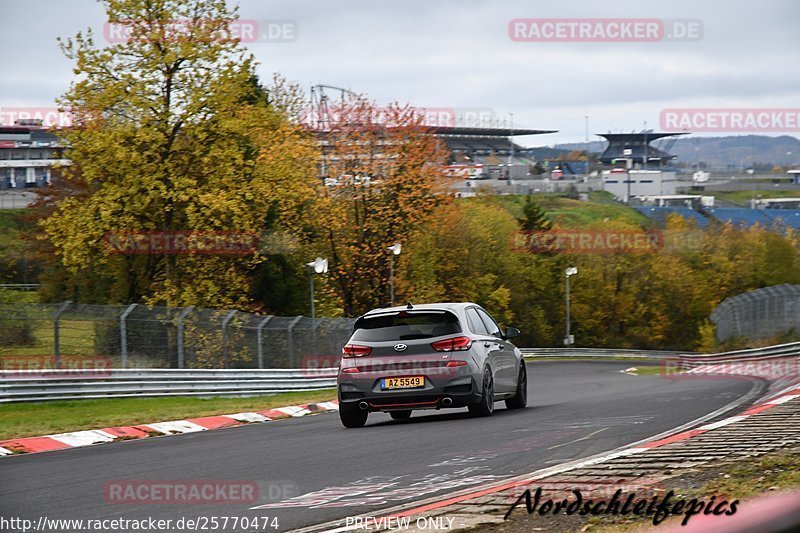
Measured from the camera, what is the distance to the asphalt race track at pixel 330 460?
24.6 feet

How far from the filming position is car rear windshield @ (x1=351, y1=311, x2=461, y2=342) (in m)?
14.4

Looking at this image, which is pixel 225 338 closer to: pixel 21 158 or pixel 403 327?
pixel 403 327

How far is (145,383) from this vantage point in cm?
2353

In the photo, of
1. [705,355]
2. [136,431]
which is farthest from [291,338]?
[705,355]

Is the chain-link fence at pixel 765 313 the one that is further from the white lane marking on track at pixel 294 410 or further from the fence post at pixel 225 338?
the white lane marking on track at pixel 294 410

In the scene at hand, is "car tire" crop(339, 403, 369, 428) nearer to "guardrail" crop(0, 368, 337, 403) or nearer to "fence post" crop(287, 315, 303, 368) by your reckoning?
"guardrail" crop(0, 368, 337, 403)

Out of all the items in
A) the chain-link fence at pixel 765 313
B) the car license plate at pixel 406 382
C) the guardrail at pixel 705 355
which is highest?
the car license plate at pixel 406 382

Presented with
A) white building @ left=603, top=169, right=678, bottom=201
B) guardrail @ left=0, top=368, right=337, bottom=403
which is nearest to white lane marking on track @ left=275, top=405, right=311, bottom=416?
guardrail @ left=0, top=368, right=337, bottom=403

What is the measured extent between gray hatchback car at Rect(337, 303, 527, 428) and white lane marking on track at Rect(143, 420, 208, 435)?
2.93 metres

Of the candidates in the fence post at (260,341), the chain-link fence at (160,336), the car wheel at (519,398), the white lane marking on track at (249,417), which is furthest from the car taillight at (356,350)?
the fence post at (260,341)

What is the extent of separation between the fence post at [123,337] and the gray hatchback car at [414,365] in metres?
9.86

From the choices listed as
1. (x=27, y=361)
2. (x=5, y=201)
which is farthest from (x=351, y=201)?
(x=5, y=201)

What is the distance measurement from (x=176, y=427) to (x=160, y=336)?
8158mm

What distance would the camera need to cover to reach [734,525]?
7.13ft
